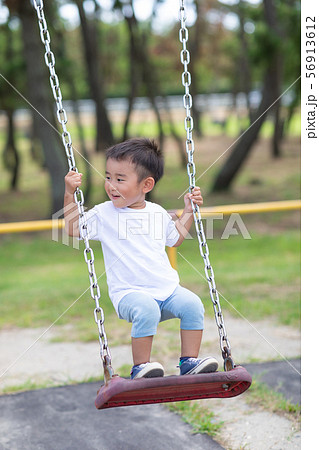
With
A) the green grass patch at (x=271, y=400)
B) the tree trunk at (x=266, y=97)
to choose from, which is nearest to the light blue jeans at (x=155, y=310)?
the green grass patch at (x=271, y=400)

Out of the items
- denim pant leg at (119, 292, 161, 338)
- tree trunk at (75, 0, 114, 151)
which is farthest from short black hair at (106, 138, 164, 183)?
tree trunk at (75, 0, 114, 151)

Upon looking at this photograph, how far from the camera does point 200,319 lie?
9.30 feet

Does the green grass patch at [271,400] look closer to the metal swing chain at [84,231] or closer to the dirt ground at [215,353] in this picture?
the dirt ground at [215,353]

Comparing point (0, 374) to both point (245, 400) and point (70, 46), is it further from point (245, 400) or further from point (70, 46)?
point (70, 46)

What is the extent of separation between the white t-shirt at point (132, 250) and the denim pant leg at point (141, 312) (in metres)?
0.05

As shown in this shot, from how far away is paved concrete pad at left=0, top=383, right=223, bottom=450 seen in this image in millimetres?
3324

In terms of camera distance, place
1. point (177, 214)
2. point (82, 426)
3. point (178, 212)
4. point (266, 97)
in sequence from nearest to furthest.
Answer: point (82, 426) < point (177, 214) < point (178, 212) < point (266, 97)

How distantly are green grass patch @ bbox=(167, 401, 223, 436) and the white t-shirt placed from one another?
101cm

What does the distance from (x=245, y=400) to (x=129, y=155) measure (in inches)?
72.6

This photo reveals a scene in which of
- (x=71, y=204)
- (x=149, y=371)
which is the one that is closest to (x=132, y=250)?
(x=71, y=204)

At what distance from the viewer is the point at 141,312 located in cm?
271

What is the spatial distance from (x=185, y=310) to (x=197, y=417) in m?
1.06

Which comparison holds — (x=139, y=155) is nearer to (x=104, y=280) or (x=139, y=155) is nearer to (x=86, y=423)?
(x=86, y=423)

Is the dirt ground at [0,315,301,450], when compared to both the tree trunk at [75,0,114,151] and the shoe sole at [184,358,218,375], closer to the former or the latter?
the shoe sole at [184,358,218,375]
